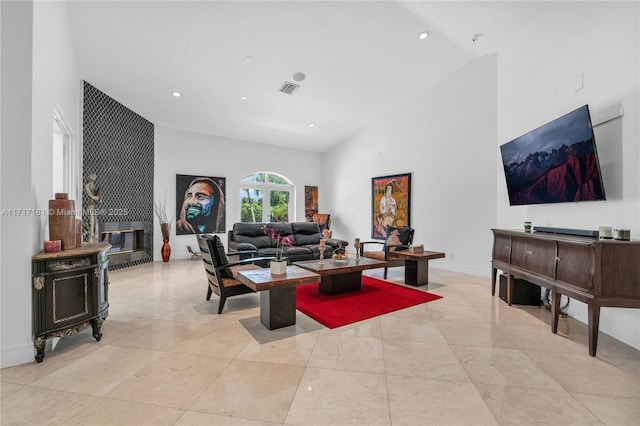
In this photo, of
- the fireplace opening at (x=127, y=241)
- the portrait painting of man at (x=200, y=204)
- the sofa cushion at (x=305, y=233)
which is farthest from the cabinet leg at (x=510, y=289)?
the fireplace opening at (x=127, y=241)

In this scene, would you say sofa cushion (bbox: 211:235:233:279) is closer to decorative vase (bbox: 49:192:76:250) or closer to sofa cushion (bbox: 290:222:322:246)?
decorative vase (bbox: 49:192:76:250)

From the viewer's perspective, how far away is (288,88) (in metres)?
5.52

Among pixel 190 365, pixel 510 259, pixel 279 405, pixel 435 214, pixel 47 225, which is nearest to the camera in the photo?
pixel 279 405

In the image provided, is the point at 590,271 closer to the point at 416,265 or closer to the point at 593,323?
the point at 593,323

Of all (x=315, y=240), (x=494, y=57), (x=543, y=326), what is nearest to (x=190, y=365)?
(x=543, y=326)

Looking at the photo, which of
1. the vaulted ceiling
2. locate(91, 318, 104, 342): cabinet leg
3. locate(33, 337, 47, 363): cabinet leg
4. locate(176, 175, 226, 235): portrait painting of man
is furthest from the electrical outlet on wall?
locate(176, 175, 226, 235): portrait painting of man

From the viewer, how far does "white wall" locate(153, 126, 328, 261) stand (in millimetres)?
6891

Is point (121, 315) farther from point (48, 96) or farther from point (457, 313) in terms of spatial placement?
point (457, 313)

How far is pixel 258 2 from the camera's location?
3537 millimetres

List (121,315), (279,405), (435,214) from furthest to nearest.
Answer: (435,214)
(121,315)
(279,405)

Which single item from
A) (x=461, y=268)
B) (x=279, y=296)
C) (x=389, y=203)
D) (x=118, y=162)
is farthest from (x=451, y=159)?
(x=118, y=162)

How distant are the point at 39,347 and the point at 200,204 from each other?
17.3ft

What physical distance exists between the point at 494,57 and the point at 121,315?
6.54 m

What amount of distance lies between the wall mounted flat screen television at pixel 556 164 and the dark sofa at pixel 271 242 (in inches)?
142
